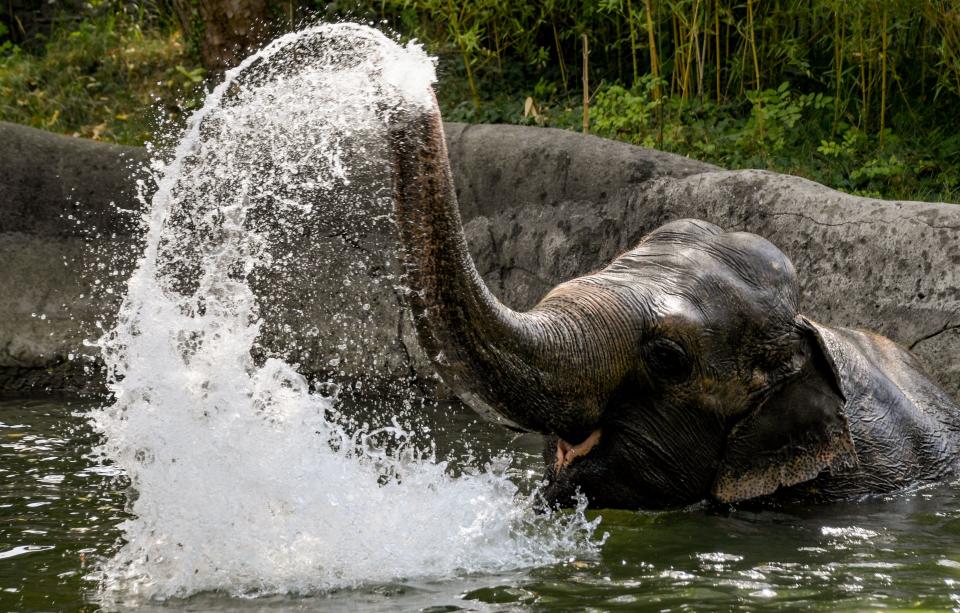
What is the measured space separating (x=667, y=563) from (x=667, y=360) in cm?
66

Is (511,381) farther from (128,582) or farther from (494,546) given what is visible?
(128,582)

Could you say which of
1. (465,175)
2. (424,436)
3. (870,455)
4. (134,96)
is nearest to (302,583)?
(870,455)

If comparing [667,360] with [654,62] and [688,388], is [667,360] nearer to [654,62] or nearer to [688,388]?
[688,388]

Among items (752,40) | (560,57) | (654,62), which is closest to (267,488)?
(654,62)

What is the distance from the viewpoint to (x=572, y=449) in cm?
461

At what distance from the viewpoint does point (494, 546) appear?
4.28 metres

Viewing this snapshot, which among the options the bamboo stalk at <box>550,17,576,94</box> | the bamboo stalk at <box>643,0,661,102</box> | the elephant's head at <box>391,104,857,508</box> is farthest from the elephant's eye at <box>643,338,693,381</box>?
the bamboo stalk at <box>550,17,576,94</box>

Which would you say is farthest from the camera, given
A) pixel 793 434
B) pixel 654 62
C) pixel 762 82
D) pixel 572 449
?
pixel 762 82

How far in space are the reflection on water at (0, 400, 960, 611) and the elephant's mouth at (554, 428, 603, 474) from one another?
0.88 ft

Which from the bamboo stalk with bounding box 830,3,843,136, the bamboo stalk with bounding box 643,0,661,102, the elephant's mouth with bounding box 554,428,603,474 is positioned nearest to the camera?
the elephant's mouth with bounding box 554,428,603,474

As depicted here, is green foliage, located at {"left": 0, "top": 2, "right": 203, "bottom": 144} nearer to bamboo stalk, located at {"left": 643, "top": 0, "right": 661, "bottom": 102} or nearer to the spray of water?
bamboo stalk, located at {"left": 643, "top": 0, "right": 661, "bottom": 102}

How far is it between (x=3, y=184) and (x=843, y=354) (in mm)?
5356

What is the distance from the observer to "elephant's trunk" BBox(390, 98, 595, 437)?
3.41m

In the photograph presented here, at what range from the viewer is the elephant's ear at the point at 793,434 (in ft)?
15.4
